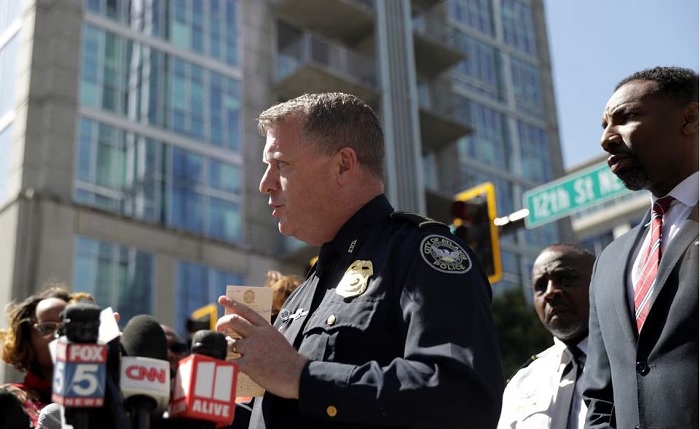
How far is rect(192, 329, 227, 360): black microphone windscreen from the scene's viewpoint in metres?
2.25

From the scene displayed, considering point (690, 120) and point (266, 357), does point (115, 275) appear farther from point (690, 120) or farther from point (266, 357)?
point (266, 357)

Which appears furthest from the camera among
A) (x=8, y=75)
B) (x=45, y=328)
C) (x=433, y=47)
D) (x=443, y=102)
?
(x=443, y=102)

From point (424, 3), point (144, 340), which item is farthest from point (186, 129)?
point (144, 340)

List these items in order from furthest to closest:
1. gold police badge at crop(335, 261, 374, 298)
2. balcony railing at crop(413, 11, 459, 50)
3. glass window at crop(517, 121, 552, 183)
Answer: glass window at crop(517, 121, 552, 183) → balcony railing at crop(413, 11, 459, 50) → gold police badge at crop(335, 261, 374, 298)

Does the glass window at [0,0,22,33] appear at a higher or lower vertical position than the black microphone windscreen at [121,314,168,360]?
higher

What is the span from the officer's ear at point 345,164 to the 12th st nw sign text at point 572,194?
26.2ft

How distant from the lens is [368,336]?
3.04 meters

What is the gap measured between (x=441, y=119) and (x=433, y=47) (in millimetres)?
2750

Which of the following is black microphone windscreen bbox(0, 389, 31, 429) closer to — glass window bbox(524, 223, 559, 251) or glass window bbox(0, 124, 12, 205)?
glass window bbox(0, 124, 12, 205)

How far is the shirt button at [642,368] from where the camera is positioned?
328cm

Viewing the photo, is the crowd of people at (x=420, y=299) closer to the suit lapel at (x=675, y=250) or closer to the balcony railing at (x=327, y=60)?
the suit lapel at (x=675, y=250)

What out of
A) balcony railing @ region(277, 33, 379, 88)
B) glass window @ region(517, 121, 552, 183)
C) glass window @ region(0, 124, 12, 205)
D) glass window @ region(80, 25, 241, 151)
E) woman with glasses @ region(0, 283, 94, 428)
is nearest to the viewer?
woman with glasses @ region(0, 283, 94, 428)

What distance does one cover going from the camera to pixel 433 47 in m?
33.8

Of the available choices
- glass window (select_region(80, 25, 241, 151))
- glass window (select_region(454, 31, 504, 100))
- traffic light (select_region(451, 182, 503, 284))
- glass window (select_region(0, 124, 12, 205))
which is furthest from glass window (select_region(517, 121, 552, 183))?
traffic light (select_region(451, 182, 503, 284))
